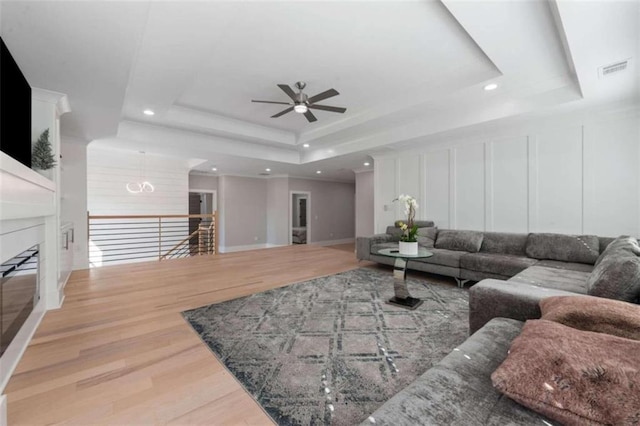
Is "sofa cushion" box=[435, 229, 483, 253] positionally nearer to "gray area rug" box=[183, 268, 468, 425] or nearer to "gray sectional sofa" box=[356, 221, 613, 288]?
"gray sectional sofa" box=[356, 221, 613, 288]

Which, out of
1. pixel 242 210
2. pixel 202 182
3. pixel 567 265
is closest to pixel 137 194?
pixel 202 182

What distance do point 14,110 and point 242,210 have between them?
698 cm

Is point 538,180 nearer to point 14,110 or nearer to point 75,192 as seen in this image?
point 14,110

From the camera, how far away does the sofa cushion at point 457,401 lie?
2.93 ft

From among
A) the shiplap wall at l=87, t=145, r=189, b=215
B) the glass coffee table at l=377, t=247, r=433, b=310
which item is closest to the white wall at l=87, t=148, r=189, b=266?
the shiplap wall at l=87, t=145, r=189, b=215

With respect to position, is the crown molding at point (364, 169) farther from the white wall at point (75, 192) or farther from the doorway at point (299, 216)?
the white wall at point (75, 192)

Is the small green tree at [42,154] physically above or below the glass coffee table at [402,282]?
above

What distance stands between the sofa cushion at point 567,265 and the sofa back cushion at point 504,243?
1.38ft

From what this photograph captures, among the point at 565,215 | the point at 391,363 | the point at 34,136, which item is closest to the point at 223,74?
the point at 34,136

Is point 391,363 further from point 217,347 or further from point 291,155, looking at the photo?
point 291,155

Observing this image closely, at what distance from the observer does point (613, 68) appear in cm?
261

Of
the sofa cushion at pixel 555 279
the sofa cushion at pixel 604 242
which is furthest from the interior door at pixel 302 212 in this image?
the sofa cushion at pixel 604 242

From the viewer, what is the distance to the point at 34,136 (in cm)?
296

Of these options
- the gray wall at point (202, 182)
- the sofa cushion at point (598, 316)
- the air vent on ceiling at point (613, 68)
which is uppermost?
the air vent on ceiling at point (613, 68)
